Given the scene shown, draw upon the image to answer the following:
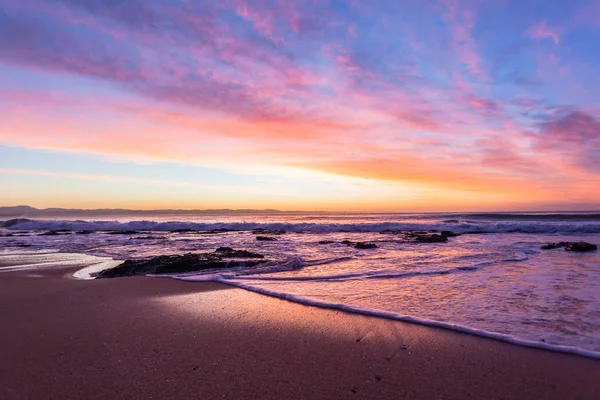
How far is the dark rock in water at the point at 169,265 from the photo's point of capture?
9.43m

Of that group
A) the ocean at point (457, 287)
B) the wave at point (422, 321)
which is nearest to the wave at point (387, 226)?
the ocean at point (457, 287)

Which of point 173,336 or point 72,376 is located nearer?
point 72,376

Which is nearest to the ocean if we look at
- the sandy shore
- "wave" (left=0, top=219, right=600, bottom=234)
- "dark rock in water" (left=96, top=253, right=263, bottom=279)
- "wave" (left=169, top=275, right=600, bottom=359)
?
"wave" (left=169, top=275, right=600, bottom=359)

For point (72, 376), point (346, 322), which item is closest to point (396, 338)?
point (346, 322)

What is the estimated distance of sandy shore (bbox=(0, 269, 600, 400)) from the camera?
10.5ft

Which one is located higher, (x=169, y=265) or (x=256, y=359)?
(x=169, y=265)

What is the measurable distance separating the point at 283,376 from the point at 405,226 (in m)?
34.3

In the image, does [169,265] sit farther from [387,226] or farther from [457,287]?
[387,226]

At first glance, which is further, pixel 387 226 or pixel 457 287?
pixel 387 226

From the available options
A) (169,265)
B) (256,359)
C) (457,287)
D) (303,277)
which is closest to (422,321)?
(256,359)

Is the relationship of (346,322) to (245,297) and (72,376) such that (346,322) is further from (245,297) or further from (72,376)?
(72,376)

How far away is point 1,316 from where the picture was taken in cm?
554

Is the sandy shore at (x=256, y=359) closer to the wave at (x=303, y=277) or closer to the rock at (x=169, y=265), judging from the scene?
the wave at (x=303, y=277)

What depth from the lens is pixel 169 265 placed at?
32.7 feet
